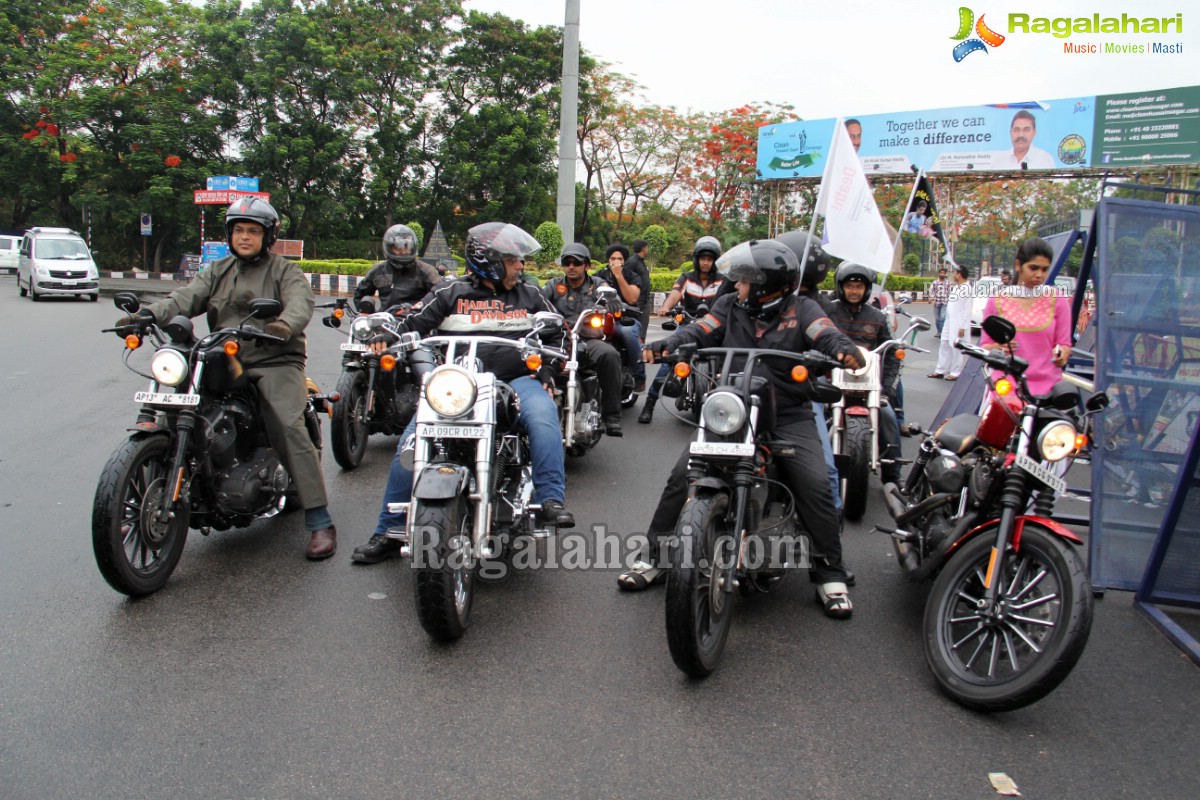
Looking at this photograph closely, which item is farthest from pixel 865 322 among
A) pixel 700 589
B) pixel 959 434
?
pixel 700 589

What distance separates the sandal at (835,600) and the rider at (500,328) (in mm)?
1260

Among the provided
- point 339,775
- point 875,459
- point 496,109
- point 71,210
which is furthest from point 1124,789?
point 71,210

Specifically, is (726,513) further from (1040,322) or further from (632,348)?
(632,348)

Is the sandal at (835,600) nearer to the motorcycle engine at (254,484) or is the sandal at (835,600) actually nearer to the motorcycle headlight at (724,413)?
the motorcycle headlight at (724,413)

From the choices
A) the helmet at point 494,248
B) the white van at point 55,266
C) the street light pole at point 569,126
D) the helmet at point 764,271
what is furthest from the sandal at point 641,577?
the white van at point 55,266

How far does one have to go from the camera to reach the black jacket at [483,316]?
4711 mm

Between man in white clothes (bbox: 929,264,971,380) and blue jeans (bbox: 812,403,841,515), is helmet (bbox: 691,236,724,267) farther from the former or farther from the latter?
blue jeans (bbox: 812,403,841,515)

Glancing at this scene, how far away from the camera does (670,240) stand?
125ft

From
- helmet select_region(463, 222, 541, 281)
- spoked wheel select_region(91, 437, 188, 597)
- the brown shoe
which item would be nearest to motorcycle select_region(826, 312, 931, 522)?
helmet select_region(463, 222, 541, 281)

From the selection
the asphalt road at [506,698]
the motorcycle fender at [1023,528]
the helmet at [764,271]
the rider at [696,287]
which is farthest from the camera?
the rider at [696,287]

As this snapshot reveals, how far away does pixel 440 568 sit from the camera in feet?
11.8

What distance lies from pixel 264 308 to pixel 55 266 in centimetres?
2181

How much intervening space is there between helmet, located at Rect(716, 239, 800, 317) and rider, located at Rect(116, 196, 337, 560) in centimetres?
222

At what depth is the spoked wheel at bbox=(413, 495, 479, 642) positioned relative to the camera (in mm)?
3609
